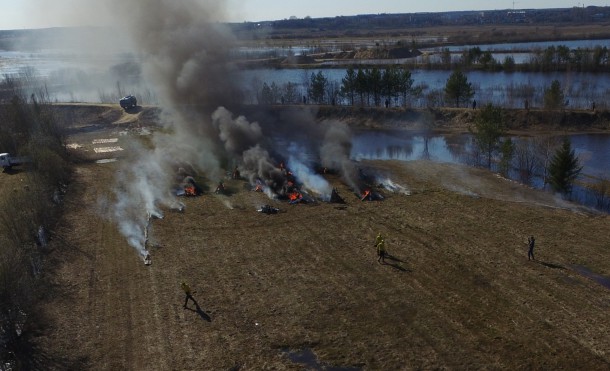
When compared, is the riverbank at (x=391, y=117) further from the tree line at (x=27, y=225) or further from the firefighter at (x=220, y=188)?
the tree line at (x=27, y=225)

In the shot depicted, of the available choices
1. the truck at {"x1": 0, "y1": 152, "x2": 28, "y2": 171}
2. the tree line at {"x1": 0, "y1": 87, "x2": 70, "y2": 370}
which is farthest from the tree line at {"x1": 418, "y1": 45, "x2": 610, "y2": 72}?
the truck at {"x1": 0, "y1": 152, "x2": 28, "y2": 171}

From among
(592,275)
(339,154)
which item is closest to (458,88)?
(339,154)

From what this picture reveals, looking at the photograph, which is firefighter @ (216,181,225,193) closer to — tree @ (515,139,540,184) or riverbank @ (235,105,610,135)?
riverbank @ (235,105,610,135)

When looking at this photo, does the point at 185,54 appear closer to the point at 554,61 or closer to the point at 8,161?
the point at 8,161

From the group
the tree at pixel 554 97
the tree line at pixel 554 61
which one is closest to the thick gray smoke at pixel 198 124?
the tree at pixel 554 97

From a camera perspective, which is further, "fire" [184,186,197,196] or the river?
the river

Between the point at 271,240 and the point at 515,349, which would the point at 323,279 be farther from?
the point at 515,349
